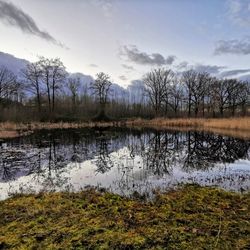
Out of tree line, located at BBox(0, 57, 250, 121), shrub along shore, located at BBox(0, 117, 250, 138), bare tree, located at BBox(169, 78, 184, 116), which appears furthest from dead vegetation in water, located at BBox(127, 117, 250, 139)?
bare tree, located at BBox(169, 78, 184, 116)

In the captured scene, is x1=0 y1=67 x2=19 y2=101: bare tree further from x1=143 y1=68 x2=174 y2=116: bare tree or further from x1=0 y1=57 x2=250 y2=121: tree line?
x1=143 y1=68 x2=174 y2=116: bare tree

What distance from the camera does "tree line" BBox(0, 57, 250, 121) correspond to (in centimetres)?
4728

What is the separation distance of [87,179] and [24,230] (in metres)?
4.54

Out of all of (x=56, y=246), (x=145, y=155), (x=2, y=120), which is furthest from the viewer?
(x=2, y=120)

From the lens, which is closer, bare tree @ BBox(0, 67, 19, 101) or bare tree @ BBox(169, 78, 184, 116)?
bare tree @ BBox(0, 67, 19, 101)

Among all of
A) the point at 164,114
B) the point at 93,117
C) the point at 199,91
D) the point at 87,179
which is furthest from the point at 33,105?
the point at 87,179

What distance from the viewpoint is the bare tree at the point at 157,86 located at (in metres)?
58.7

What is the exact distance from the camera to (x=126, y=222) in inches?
179

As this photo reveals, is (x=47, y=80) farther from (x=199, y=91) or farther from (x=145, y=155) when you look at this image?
(x=145, y=155)

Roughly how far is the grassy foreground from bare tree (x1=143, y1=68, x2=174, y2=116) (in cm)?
5273

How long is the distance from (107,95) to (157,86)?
1222 cm

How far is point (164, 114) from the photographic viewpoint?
186 ft

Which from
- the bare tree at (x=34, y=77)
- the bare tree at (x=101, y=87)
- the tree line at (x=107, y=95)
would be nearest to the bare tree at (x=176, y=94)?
the tree line at (x=107, y=95)

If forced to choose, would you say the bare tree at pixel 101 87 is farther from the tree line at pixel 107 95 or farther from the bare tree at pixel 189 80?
the bare tree at pixel 189 80
